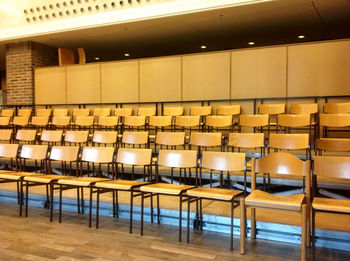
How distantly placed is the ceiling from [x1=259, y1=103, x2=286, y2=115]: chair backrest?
1.80m

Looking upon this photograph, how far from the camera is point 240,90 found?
6.92 meters

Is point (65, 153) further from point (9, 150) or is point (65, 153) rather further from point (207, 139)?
point (207, 139)

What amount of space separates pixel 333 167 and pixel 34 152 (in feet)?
12.7

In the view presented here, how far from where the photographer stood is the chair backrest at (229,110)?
6.37 meters

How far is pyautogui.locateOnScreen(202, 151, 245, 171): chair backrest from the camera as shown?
3.61 metres

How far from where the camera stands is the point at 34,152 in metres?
4.86

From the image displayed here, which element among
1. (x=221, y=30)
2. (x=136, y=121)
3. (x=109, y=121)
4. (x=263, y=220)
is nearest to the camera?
(x=263, y=220)

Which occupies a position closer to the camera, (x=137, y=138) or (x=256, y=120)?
(x=137, y=138)

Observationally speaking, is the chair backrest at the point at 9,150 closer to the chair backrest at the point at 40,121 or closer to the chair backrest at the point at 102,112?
the chair backrest at the point at 40,121

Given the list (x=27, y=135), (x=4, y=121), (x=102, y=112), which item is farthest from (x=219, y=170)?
(x=4, y=121)

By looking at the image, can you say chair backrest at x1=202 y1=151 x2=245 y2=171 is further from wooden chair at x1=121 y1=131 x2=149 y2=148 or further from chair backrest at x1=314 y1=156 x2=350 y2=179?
wooden chair at x1=121 y1=131 x2=149 y2=148

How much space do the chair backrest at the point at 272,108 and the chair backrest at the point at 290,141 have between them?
72.7 inches

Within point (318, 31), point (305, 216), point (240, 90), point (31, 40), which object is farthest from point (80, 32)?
point (305, 216)

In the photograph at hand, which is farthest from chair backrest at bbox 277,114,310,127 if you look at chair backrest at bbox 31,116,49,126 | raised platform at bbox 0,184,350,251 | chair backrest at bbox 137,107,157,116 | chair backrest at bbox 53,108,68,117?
chair backrest at bbox 53,108,68,117
